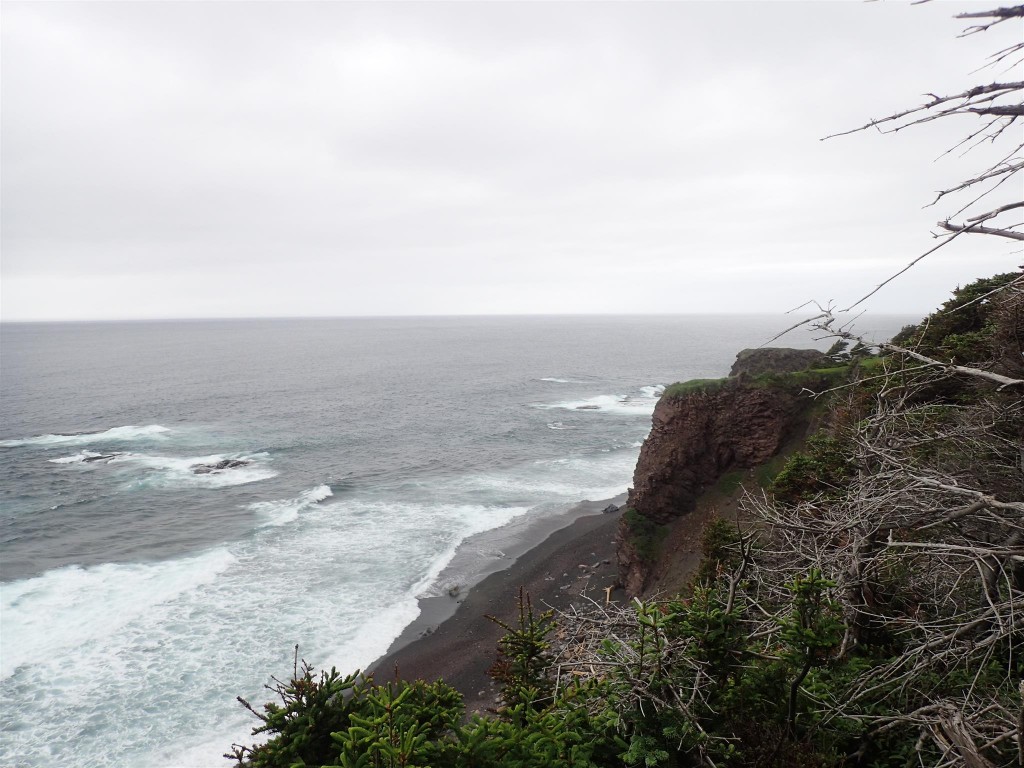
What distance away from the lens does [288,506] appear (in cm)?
4050

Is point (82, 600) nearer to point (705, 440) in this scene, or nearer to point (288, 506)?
point (288, 506)

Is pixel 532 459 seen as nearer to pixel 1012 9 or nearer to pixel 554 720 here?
pixel 554 720

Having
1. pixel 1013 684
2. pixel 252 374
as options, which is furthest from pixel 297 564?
pixel 252 374

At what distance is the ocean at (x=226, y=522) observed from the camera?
70.1 feet

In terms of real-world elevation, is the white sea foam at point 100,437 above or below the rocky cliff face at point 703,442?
below

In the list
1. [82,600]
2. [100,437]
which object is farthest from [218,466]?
[82,600]

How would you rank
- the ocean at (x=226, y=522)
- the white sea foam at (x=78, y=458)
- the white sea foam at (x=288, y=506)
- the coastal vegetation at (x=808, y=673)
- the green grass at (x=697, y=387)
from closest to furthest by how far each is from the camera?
the coastal vegetation at (x=808, y=673) → the ocean at (x=226, y=522) → the green grass at (x=697, y=387) → the white sea foam at (x=288, y=506) → the white sea foam at (x=78, y=458)

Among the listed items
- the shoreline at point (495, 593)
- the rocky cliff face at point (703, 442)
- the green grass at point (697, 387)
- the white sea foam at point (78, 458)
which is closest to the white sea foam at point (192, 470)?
the white sea foam at point (78, 458)

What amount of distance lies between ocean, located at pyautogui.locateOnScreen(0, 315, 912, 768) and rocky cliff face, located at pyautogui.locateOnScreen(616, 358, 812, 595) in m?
10.0

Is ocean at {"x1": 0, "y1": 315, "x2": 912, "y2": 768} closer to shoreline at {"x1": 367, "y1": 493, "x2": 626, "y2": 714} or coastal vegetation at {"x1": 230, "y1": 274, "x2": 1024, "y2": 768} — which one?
shoreline at {"x1": 367, "y1": 493, "x2": 626, "y2": 714}

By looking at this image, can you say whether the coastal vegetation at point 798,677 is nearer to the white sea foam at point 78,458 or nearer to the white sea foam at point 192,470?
the white sea foam at point 192,470

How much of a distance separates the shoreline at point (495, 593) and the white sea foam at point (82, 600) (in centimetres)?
1230

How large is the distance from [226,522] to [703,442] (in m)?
30.5

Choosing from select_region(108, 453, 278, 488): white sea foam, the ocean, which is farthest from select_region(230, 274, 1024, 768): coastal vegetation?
select_region(108, 453, 278, 488): white sea foam
